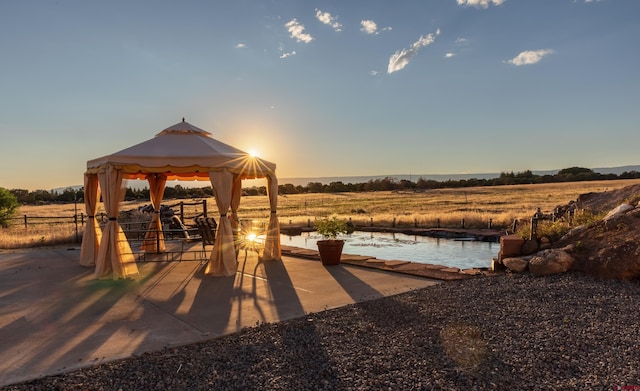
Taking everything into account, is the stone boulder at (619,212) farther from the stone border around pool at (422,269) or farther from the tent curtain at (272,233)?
the tent curtain at (272,233)

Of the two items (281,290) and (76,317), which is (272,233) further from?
(76,317)

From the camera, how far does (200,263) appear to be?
8.49 metres

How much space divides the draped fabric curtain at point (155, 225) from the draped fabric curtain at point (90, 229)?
1382 mm

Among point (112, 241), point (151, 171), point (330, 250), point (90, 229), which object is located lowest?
point (330, 250)

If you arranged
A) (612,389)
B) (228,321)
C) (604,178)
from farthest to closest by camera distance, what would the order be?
(604,178), (228,321), (612,389)

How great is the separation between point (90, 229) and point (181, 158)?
252 cm

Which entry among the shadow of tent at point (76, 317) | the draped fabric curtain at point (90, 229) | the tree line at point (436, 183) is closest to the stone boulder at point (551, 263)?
the shadow of tent at point (76, 317)

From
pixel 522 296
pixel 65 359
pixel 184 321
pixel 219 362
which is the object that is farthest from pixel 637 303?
pixel 65 359

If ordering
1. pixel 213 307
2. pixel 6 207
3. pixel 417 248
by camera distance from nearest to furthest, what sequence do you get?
pixel 213 307 < pixel 417 248 < pixel 6 207

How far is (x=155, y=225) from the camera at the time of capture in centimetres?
978

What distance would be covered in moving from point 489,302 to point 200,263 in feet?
18.5

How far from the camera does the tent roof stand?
732 centimetres

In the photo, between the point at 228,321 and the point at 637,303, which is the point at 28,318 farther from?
the point at 637,303

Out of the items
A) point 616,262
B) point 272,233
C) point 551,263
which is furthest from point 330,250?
point 616,262
